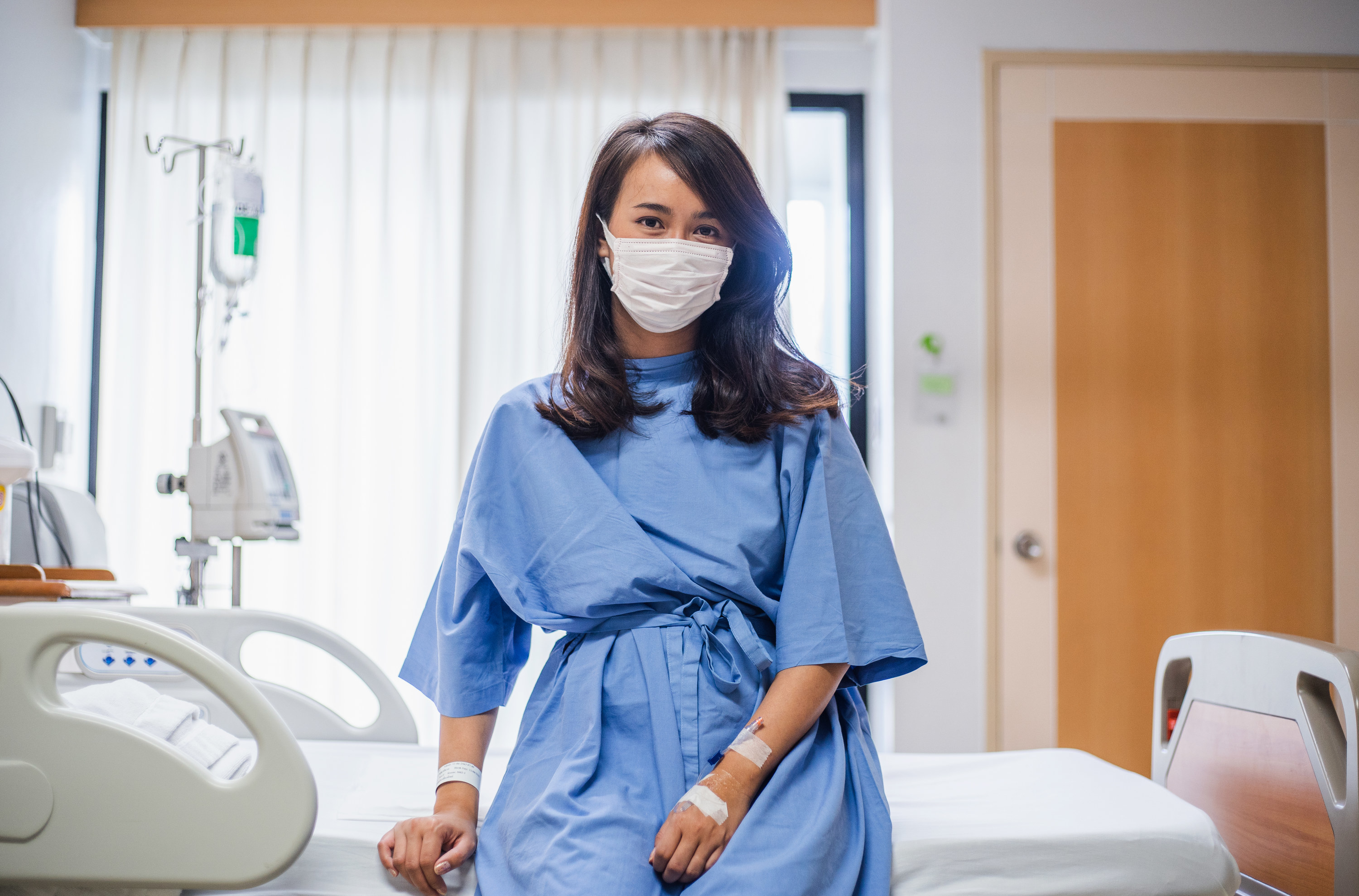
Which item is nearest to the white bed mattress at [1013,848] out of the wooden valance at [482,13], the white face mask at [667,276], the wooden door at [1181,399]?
the white face mask at [667,276]

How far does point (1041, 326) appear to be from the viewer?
2.87 m

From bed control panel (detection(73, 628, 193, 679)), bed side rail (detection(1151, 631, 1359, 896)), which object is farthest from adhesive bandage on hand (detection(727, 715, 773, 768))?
bed control panel (detection(73, 628, 193, 679))

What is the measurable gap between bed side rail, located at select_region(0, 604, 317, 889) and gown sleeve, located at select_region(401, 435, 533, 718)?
0.22m

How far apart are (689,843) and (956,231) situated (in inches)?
89.6

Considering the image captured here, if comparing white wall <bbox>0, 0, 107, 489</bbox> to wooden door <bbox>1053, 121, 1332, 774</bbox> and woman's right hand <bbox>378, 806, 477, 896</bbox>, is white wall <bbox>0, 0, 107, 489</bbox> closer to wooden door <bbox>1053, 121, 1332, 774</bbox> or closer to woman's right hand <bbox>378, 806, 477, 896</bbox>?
woman's right hand <bbox>378, 806, 477, 896</bbox>

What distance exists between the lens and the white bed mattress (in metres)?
1.17

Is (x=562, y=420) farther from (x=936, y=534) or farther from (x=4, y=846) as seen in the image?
(x=936, y=534)

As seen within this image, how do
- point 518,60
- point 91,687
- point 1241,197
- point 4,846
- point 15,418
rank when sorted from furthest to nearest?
point 518,60 → point 1241,197 → point 15,418 → point 91,687 → point 4,846

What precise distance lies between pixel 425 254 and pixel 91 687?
→ 6.55 ft

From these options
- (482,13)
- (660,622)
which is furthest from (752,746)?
(482,13)

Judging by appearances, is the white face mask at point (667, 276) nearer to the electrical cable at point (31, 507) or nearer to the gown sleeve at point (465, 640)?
the gown sleeve at point (465, 640)

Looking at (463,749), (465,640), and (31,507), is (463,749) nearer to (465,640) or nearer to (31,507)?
(465,640)

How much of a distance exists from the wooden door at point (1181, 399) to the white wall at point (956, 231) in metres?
0.25

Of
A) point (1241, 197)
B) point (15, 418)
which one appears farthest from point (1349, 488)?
point (15, 418)
